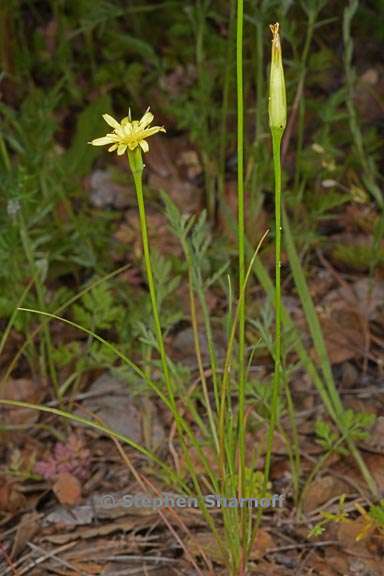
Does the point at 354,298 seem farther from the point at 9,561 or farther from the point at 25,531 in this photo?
the point at 9,561

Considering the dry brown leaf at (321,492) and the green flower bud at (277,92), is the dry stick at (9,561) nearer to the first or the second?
the dry brown leaf at (321,492)

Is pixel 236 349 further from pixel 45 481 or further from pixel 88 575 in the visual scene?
pixel 88 575

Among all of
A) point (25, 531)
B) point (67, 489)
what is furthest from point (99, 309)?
point (25, 531)

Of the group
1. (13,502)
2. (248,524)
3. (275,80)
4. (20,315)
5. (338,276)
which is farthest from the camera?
(338,276)

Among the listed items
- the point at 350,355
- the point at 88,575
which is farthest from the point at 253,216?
the point at 88,575

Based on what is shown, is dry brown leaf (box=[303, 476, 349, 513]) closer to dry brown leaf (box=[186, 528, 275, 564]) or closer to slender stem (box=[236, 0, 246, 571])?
dry brown leaf (box=[186, 528, 275, 564])

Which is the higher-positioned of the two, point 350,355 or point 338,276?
point 338,276

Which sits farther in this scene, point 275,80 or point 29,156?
point 29,156

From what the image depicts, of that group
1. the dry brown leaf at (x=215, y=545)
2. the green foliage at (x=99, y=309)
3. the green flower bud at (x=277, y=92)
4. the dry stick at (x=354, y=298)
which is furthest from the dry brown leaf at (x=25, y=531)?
the green flower bud at (x=277, y=92)

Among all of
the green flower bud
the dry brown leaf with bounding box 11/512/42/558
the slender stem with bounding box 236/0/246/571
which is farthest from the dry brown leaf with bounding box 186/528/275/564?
the green flower bud
